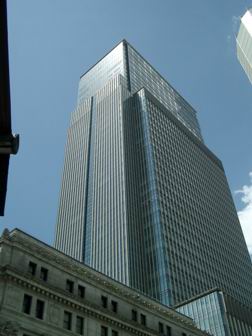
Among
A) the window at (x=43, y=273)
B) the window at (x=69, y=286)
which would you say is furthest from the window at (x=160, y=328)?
the window at (x=43, y=273)

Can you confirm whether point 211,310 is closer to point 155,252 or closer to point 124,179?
point 155,252

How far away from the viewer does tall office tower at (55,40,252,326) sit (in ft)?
419

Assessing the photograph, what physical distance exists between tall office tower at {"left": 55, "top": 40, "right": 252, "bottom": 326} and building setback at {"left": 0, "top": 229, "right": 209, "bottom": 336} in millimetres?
63122

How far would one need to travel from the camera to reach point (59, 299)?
1806 inches

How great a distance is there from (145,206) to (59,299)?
9765 cm

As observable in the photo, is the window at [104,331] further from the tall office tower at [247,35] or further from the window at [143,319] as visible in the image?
Answer: the tall office tower at [247,35]

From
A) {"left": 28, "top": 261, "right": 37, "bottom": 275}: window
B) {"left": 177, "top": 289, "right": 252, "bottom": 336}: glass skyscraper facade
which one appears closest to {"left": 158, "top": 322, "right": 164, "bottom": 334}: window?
{"left": 28, "top": 261, "right": 37, "bottom": 275}: window

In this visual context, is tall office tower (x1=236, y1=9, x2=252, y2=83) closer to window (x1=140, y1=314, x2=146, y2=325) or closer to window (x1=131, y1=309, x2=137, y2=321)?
window (x1=140, y1=314, x2=146, y2=325)

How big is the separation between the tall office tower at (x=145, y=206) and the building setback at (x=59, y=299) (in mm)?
63122

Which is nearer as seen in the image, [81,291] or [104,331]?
[104,331]

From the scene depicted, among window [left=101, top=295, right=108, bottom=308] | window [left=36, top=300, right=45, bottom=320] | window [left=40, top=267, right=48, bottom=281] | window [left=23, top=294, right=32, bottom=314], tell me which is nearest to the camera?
window [left=23, top=294, right=32, bottom=314]

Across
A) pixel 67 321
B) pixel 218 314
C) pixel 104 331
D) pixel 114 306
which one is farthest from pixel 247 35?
pixel 67 321

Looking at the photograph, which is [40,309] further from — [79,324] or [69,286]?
[69,286]

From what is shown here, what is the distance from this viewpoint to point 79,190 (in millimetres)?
163250
